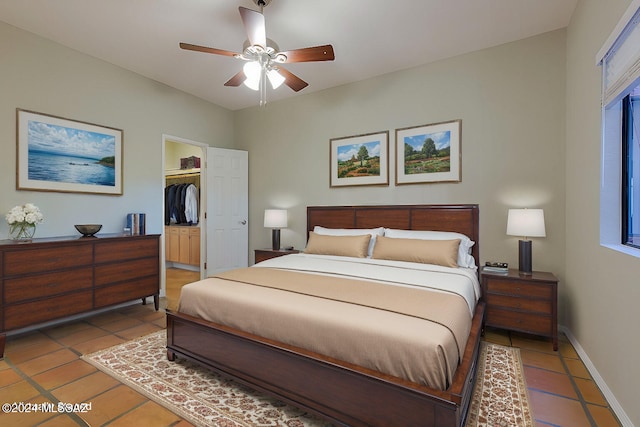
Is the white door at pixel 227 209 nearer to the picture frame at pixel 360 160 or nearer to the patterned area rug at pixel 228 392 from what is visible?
the picture frame at pixel 360 160

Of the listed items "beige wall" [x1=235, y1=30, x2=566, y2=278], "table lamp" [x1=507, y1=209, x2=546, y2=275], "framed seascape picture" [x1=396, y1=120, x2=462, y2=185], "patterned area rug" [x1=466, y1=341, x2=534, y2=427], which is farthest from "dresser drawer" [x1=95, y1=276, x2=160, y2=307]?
"table lamp" [x1=507, y1=209, x2=546, y2=275]

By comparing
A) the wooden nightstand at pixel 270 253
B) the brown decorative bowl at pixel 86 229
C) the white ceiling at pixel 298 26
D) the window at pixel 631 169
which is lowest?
the wooden nightstand at pixel 270 253

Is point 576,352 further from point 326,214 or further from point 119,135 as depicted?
point 119,135

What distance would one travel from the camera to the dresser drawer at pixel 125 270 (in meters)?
3.18

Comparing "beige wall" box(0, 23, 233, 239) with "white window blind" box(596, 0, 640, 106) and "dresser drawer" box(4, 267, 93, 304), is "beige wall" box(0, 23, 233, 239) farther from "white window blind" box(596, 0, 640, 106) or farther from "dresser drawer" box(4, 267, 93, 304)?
"white window blind" box(596, 0, 640, 106)

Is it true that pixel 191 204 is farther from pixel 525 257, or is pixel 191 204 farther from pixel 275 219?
pixel 525 257

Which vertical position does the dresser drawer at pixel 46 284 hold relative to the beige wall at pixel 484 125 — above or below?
below

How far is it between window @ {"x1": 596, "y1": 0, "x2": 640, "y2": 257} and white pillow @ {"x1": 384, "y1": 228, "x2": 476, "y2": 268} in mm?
1145

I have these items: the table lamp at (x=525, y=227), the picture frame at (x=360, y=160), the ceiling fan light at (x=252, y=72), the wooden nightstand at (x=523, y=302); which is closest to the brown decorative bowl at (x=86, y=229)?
the ceiling fan light at (x=252, y=72)

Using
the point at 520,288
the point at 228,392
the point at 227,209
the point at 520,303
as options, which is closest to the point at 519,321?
the point at 520,303

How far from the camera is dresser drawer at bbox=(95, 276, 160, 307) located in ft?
10.5

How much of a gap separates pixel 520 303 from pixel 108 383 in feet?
11.0

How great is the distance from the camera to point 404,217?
380cm

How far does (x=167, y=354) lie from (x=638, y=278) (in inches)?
122
